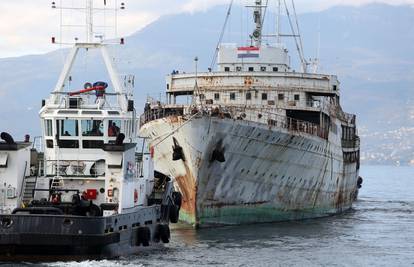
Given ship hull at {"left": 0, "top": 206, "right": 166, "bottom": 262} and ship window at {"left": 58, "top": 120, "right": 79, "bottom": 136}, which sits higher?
ship window at {"left": 58, "top": 120, "right": 79, "bottom": 136}

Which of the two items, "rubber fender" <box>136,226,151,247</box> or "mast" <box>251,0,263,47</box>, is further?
"mast" <box>251,0,263,47</box>

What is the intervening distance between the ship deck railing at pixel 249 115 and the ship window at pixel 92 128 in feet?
28.2

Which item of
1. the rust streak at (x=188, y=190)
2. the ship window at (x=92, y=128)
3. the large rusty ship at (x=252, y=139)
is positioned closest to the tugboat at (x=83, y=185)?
the ship window at (x=92, y=128)

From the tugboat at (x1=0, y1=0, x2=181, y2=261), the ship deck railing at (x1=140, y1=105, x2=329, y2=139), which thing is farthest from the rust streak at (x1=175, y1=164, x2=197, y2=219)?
the tugboat at (x1=0, y1=0, x2=181, y2=261)

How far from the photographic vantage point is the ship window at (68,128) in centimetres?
3844

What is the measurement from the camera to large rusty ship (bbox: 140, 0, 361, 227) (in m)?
47.2

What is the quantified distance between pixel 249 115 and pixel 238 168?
488cm

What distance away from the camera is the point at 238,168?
4862 centimetres

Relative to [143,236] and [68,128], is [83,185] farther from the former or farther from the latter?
[68,128]

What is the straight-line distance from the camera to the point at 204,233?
4591cm

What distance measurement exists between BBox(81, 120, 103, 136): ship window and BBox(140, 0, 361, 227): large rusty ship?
833cm

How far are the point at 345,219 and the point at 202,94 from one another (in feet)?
33.9

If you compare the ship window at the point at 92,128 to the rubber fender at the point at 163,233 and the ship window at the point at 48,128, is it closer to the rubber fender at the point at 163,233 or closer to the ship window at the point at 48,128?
the ship window at the point at 48,128

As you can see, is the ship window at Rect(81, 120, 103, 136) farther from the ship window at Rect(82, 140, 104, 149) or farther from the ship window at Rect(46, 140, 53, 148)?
the ship window at Rect(46, 140, 53, 148)
